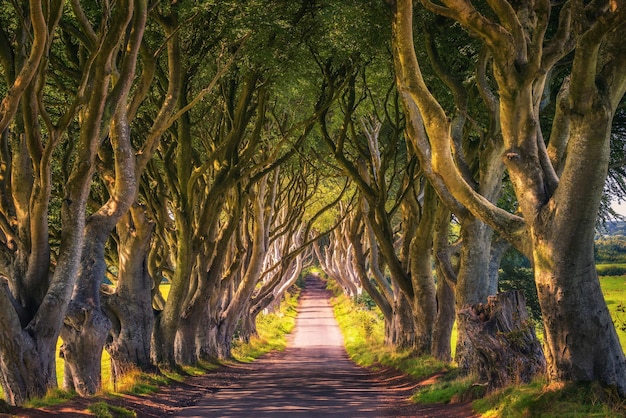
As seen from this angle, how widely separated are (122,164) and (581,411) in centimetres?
875

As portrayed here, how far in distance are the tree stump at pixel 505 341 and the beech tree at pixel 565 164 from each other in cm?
186

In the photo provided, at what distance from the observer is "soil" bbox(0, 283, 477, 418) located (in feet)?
40.3

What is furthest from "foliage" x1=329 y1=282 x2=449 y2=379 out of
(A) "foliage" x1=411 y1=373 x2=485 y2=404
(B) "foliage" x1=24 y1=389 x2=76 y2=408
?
(B) "foliage" x1=24 y1=389 x2=76 y2=408

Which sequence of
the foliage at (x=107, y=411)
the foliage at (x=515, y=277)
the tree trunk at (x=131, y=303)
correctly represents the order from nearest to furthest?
1. the foliage at (x=107, y=411)
2. the tree trunk at (x=131, y=303)
3. the foliage at (x=515, y=277)

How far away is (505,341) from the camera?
11422mm

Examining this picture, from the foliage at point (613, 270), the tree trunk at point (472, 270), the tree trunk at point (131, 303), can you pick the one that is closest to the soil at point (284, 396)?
the tree trunk at point (131, 303)

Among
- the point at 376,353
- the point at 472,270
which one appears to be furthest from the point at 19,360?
the point at 376,353

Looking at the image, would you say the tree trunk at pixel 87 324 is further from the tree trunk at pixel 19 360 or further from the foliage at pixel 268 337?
the foliage at pixel 268 337

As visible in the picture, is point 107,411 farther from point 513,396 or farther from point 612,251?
point 612,251

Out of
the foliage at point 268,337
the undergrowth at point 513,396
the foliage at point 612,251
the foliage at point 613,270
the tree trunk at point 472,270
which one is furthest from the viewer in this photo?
the foliage at point 612,251

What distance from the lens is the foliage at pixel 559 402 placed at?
329 inches

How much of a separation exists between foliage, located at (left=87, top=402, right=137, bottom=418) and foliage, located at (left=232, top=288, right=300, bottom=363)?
17943 mm

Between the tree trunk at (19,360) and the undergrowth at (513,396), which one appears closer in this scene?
the undergrowth at (513,396)

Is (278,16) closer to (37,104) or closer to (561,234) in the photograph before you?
(37,104)
